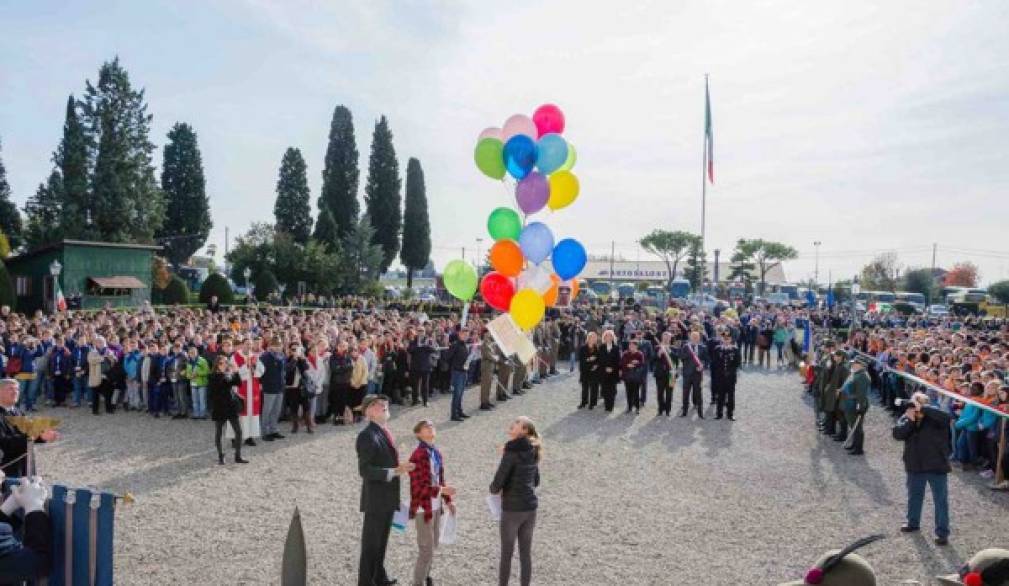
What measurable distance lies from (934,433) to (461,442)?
24.7ft

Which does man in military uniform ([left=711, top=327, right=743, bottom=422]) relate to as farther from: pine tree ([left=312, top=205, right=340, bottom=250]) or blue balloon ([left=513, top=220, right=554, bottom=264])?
pine tree ([left=312, top=205, right=340, bottom=250])

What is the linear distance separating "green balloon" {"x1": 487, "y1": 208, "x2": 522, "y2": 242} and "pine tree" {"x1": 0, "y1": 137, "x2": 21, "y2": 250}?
51.0 m

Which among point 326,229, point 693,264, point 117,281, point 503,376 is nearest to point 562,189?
point 503,376

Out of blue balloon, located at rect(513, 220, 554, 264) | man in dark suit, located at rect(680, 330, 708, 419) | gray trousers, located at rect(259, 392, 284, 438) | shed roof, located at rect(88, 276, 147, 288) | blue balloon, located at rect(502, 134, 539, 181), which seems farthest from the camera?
shed roof, located at rect(88, 276, 147, 288)

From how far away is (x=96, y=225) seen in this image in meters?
48.1

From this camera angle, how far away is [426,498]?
6.76m

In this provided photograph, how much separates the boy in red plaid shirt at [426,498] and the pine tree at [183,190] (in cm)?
5903

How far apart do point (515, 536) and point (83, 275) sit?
3455cm

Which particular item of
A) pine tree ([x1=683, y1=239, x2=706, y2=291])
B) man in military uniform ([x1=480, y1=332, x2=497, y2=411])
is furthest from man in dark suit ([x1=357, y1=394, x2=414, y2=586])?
pine tree ([x1=683, y1=239, x2=706, y2=291])

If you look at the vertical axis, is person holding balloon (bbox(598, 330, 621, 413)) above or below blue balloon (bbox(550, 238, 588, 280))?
below

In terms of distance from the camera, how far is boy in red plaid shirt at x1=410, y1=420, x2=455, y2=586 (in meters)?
6.69

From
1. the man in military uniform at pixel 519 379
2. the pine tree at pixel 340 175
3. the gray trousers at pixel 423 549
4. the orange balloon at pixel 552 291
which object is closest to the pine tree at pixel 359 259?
the pine tree at pixel 340 175

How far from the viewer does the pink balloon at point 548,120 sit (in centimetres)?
1152

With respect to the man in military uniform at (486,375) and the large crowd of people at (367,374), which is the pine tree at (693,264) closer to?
the large crowd of people at (367,374)
